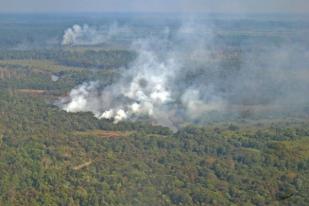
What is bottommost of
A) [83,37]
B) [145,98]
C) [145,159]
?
[83,37]

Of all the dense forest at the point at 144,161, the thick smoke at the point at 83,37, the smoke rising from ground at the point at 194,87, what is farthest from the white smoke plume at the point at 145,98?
the thick smoke at the point at 83,37

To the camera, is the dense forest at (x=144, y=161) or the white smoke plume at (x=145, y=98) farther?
the white smoke plume at (x=145, y=98)

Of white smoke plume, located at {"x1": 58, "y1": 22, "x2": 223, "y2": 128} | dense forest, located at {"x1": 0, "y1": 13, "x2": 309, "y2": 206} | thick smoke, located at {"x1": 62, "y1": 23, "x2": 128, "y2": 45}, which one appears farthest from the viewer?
thick smoke, located at {"x1": 62, "y1": 23, "x2": 128, "y2": 45}

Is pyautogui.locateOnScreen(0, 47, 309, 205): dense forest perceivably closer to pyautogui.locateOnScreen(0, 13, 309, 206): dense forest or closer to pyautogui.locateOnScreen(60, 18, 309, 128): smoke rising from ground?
pyautogui.locateOnScreen(0, 13, 309, 206): dense forest

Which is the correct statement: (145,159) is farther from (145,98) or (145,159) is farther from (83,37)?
(83,37)

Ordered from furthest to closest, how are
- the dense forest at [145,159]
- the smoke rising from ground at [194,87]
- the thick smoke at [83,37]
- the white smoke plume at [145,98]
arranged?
the thick smoke at [83,37], the smoke rising from ground at [194,87], the white smoke plume at [145,98], the dense forest at [145,159]

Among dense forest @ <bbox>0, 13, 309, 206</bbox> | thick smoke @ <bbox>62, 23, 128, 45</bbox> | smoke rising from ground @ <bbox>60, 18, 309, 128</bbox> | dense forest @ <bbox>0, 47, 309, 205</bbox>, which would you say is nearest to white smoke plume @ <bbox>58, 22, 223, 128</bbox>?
smoke rising from ground @ <bbox>60, 18, 309, 128</bbox>

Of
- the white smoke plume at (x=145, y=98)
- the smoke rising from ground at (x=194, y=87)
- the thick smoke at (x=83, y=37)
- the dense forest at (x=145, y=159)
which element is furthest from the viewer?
the thick smoke at (x=83, y=37)

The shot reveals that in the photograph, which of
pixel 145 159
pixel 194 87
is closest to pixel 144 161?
pixel 145 159

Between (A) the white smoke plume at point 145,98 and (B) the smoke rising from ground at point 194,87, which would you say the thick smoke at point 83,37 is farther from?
(A) the white smoke plume at point 145,98

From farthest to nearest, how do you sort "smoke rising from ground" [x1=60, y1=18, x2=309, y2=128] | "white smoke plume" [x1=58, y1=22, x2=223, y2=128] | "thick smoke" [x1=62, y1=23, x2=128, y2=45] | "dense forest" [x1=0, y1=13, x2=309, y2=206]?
"thick smoke" [x1=62, y1=23, x2=128, y2=45], "smoke rising from ground" [x1=60, y1=18, x2=309, y2=128], "white smoke plume" [x1=58, y1=22, x2=223, y2=128], "dense forest" [x1=0, y1=13, x2=309, y2=206]
